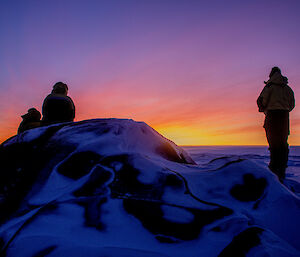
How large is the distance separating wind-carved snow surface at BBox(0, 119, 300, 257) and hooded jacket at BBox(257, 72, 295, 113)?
2203 mm

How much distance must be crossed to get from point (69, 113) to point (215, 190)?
2.17 m

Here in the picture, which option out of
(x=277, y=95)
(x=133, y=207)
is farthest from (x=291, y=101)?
(x=133, y=207)

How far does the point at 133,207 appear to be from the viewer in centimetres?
80

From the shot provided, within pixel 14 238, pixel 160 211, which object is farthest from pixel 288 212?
pixel 14 238

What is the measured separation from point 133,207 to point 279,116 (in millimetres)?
2848

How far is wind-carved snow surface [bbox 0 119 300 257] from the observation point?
2.13ft

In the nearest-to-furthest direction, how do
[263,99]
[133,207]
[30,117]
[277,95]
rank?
[133,207], [277,95], [263,99], [30,117]

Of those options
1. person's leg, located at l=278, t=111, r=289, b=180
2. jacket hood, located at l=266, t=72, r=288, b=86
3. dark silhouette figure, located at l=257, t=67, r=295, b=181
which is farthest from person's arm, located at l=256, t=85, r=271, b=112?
person's leg, located at l=278, t=111, r=289, b=180

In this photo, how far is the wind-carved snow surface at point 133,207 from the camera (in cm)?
65

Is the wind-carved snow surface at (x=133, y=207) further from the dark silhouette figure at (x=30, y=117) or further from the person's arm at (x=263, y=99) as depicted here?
the person's arm at (x=263, y=99)

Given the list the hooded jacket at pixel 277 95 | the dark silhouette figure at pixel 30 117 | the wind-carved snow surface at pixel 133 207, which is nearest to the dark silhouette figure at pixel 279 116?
the hooded jacket at pixel 277 95

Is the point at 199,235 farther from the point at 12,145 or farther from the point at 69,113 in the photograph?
the point at 69,113

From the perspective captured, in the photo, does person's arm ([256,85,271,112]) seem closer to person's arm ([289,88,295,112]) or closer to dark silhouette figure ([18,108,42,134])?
person's arm ([289,88,295,112])

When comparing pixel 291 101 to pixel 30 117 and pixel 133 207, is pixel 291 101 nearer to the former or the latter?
pixel 133 207
